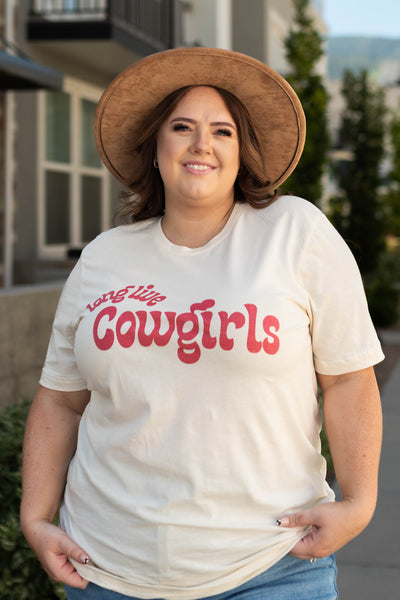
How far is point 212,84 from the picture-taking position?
86.0 inches

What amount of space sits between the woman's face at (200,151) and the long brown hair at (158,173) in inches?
1.1

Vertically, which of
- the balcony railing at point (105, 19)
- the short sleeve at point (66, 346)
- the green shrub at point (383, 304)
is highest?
the balcony railing at point (105, 19)

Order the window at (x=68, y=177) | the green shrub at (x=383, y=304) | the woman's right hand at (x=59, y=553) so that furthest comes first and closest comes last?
the green shrub at (x=383, y=304) → the window at (x=68, y=177) → the woman's right hand at (x=59, y=553)

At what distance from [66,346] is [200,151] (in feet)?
1.96

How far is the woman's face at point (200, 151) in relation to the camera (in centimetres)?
210

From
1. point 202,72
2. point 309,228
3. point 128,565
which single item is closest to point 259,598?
point 128,565

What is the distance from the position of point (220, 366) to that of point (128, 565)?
1.60 feet

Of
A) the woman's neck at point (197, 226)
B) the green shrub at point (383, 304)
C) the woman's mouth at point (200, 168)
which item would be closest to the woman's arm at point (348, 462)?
the woman's neck at point (197, 226)

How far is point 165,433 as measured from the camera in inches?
74.2

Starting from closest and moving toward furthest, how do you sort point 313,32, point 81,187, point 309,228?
point 309,228 → point 81,187 → point 313,32

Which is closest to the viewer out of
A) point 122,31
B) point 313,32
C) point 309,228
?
point 309,228

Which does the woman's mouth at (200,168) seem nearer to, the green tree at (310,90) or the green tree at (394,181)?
the green tree at (310,90)

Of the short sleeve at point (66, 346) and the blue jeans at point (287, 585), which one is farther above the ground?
the short sleeve at point (66, 346)

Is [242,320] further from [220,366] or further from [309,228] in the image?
[309,228]
